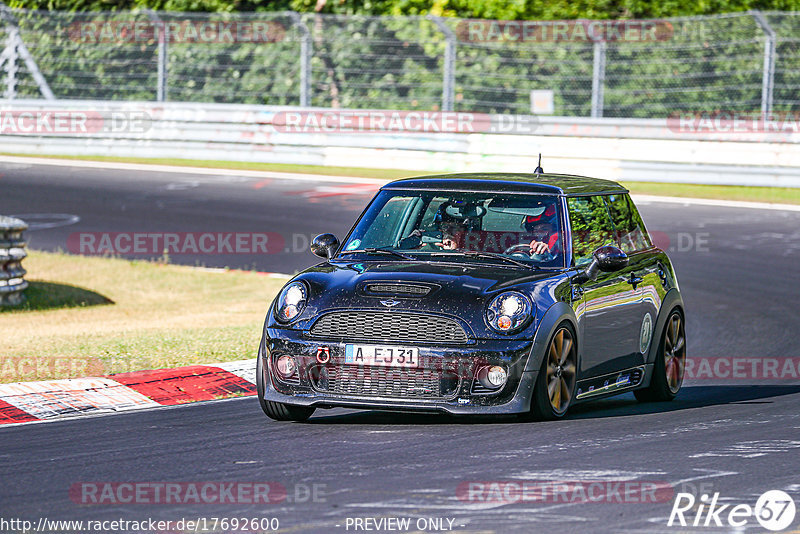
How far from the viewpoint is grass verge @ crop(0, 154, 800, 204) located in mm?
22141

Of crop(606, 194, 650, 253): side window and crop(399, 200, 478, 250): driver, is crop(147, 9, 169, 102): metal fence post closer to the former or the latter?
crop(606, 194, 650, 253): side window

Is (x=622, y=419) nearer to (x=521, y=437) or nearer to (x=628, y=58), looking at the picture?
(x=521, y=437)

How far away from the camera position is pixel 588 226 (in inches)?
356

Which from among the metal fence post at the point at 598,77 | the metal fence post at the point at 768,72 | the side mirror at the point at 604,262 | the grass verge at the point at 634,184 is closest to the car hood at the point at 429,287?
the side mirror at the point at 604,262

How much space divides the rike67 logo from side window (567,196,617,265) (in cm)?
267

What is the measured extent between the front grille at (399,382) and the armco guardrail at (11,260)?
7.49m

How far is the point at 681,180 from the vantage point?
2284cm

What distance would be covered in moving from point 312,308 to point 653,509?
2.59m

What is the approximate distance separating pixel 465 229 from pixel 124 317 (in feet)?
21.0

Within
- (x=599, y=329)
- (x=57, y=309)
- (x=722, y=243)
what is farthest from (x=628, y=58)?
(x=599, y=329)

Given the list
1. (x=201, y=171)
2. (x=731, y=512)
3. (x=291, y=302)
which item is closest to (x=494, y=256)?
(x=291, y=302)

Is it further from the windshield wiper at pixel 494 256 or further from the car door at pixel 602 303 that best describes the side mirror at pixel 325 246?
the car door at pixel 602 303

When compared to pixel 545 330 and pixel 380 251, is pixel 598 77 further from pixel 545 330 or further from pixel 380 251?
pixel 545 330

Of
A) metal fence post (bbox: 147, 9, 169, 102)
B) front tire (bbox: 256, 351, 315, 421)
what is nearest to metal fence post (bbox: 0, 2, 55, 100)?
metal fence post (bbox: 147, 9, 169, 102)
